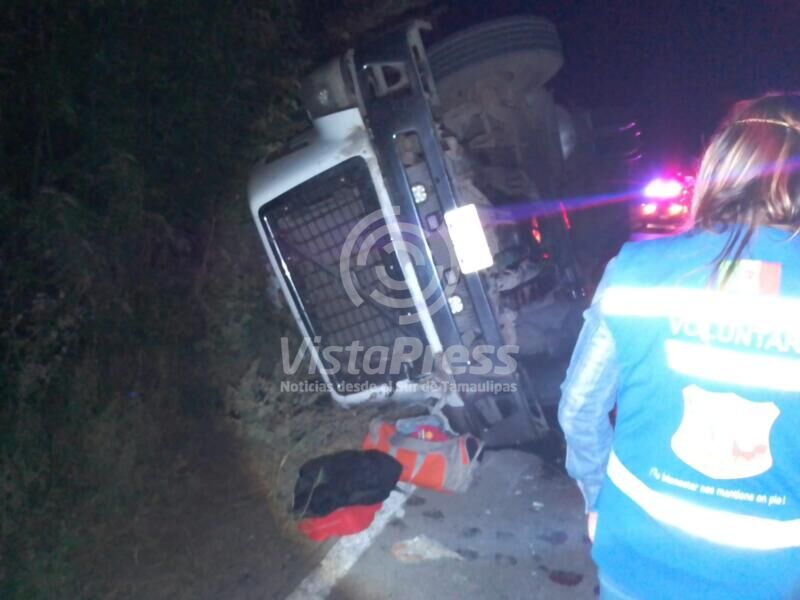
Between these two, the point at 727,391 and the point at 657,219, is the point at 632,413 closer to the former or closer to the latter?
the point at 727,391

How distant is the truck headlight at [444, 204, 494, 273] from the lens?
3.23 meters

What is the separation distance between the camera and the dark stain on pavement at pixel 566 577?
2.95 meters

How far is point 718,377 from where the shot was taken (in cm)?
126

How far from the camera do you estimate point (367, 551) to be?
10.9 ft

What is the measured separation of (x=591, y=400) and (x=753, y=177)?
61cm

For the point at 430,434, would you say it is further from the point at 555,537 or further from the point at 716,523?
the point at 716,523

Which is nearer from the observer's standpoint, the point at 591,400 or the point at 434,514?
the point at 591,400

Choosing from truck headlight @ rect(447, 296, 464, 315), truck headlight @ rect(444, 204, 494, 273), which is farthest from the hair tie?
truck headlight @ rect(447, 296, 464, 315)

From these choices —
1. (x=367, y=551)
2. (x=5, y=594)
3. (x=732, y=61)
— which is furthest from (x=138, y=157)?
(x=732, y=61)

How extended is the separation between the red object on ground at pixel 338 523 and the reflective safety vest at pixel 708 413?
2.17 meters

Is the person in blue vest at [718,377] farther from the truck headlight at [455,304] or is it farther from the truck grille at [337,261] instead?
the truck grille at [337,261]

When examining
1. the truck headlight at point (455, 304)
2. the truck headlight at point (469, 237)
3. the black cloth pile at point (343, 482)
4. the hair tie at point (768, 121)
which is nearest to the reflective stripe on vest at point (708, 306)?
the hair tie at point (768, 121)

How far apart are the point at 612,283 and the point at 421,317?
81.1 inches

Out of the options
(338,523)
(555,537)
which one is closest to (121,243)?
(338,523)
